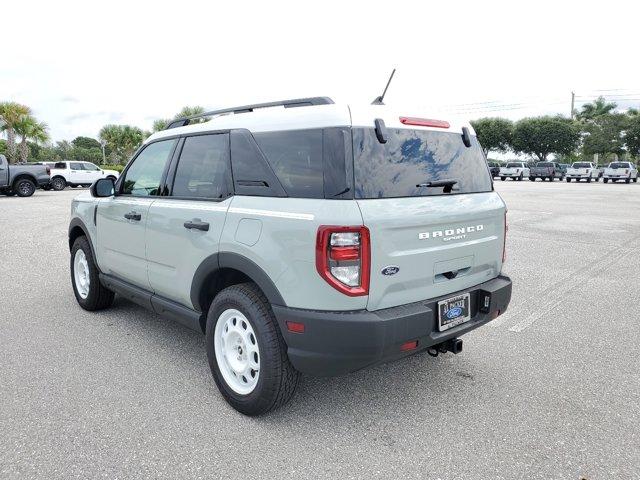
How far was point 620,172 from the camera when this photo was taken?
3809 cm

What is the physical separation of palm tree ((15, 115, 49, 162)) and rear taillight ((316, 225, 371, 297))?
40747 mm

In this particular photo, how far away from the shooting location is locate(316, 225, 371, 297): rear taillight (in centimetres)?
255

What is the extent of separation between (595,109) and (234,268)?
7078 cm

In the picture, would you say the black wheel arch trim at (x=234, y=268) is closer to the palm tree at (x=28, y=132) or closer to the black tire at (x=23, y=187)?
the black tire at (x=23, y=187)

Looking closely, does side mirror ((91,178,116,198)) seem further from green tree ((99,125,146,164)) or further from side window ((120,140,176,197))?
green tree ((99,125,146,164))

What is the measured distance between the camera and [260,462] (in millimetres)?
2590

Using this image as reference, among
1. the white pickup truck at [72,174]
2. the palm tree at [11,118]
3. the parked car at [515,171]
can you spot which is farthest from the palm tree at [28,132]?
the parked car at [515,171]

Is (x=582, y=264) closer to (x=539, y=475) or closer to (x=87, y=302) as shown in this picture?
(x=539, y=475)

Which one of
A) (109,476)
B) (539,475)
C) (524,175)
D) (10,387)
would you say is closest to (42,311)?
(10,387)

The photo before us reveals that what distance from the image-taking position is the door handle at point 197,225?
10.5ft

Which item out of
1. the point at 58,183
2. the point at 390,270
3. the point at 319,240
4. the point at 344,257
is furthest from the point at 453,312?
the point at 58,183

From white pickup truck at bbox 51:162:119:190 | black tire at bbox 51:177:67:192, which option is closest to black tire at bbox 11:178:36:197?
white pickup truck at bbox 51:162:119:190

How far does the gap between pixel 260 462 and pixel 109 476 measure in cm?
74

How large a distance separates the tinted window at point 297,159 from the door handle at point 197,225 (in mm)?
624
